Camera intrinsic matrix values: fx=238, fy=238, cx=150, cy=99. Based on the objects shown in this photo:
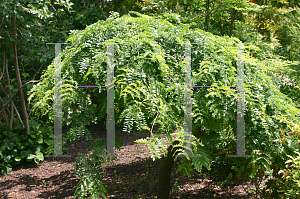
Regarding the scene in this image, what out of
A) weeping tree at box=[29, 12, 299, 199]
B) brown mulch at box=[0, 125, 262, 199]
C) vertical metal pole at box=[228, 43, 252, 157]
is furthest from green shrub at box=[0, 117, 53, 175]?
vertical metal pole at box=[228, 43, 252, 157]

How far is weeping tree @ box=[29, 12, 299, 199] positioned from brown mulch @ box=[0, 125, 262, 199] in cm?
177

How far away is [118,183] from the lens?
13.3 ft

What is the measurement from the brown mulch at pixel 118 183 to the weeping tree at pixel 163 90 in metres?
1.77

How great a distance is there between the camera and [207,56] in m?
1.79

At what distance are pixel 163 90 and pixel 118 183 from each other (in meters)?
2.95

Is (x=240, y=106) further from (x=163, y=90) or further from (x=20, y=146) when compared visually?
(x=20, y=146)

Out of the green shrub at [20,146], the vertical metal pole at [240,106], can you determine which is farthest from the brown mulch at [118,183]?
the vertical metal pole at [240,106]

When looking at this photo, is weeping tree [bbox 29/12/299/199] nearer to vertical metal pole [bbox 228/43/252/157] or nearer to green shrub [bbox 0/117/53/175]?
vertical metal pole [bbox 228/43/252/157]

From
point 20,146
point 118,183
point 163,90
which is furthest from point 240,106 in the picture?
point 20,146

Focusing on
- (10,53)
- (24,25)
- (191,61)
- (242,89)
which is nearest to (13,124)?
(10,53)

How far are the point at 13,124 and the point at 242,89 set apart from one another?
4818 mm

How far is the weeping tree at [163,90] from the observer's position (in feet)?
4.84

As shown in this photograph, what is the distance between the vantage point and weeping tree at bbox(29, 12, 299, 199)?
148 centimetres

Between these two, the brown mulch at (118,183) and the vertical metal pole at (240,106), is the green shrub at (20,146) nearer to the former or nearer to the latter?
the brown mulch at (118,183)
